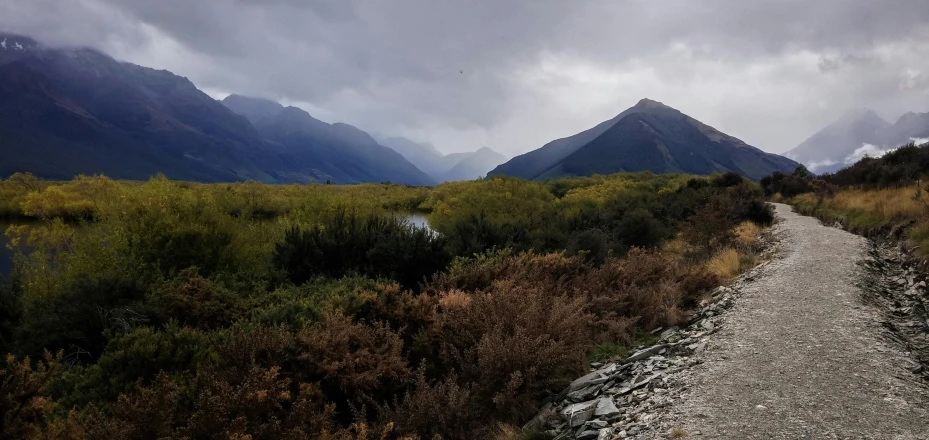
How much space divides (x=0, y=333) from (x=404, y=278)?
34.1ft

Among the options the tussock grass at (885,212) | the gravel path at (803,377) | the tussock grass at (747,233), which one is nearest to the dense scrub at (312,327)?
the tussock grass at (747,233)

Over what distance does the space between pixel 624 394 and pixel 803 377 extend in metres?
2.05

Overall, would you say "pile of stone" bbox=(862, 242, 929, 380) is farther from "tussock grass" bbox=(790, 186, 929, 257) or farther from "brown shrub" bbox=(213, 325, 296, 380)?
"brown shrub" bbox=(213, 325, 296, 380)

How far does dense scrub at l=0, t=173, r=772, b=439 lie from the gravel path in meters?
1.70

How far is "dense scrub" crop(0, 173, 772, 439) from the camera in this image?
17.7 ft

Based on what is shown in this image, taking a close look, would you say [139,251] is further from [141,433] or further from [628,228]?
[628,228]

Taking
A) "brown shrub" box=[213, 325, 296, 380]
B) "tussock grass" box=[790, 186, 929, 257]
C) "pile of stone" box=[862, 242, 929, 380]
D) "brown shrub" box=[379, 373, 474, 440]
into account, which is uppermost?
"tussock grass" box=[790, 186, 929, 257]

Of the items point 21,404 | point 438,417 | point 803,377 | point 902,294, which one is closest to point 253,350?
point 21,404

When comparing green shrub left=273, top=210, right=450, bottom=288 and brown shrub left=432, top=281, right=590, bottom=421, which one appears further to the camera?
green shrub left=273, top=210, right=450, bottom=288

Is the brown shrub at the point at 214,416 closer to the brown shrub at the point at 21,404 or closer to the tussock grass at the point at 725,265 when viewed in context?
the brown shrub at the point at 21,404

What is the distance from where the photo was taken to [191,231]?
1587cm

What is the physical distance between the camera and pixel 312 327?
25.0ft

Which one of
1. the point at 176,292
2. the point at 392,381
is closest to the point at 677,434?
the point at 392,381

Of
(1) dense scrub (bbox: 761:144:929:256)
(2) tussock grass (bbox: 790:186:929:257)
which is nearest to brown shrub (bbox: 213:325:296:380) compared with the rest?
(2) tussock grass (bbox: 790:186:929:257)
